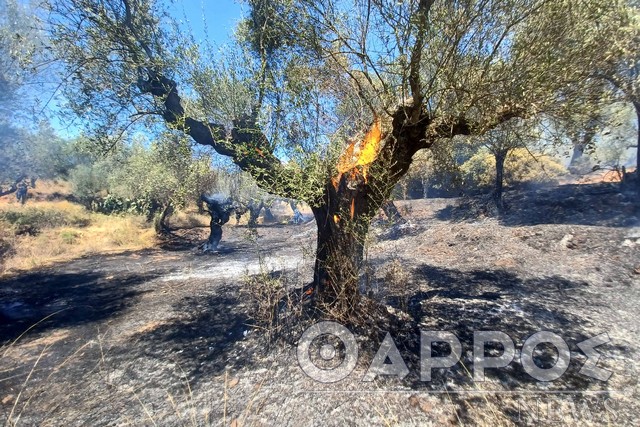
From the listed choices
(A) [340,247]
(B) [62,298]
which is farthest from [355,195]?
(B) [62,298]

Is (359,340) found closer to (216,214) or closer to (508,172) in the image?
(216,214)

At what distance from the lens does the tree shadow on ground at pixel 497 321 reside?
3.74 meters

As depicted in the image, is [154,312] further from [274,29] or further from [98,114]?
[274,29]

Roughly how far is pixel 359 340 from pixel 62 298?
8808 millimetres

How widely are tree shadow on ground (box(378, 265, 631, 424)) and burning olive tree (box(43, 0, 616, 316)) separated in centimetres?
169

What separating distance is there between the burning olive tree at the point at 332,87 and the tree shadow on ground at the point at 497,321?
5.53 feet

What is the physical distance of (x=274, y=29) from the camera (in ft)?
16.5

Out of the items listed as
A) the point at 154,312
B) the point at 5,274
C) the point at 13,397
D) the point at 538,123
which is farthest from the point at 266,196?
the point at 5,274

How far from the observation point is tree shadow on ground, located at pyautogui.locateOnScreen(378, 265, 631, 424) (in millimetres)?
3740

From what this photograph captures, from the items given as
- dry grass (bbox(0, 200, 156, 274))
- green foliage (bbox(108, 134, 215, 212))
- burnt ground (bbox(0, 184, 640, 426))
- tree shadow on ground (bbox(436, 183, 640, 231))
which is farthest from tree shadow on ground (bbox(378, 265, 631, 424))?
dry grass (bbox(0, 200, 156, 274))

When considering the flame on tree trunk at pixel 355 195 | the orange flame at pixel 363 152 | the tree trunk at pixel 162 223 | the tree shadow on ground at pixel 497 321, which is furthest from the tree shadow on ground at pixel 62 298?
the tree trunk at pixel 162 223

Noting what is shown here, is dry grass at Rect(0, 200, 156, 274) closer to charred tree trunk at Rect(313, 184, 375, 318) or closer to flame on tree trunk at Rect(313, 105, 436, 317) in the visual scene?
charred tree trunk at Rect(313, 184, 375, 318)

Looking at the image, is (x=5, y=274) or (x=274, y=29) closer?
(x=274, y=29)

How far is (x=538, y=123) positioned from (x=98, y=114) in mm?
9130
